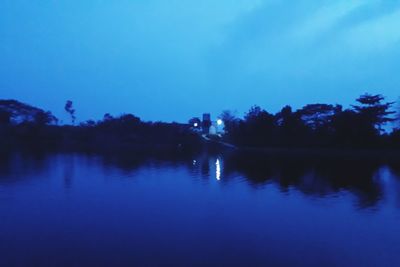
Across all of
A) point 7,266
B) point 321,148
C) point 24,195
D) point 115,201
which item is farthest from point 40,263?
point 321,148

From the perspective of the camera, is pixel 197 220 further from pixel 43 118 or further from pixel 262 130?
pixel 43 118

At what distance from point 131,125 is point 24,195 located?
89.0 ft

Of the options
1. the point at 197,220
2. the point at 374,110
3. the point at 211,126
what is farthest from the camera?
the point at 211,126

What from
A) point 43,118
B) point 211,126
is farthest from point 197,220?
point 211,126

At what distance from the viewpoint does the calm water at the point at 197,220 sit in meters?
5.80

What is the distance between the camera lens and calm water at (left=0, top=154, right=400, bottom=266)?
5801 mm

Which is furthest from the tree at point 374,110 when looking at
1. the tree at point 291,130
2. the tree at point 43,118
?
the tree at point 43,118

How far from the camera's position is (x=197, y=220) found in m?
7.98

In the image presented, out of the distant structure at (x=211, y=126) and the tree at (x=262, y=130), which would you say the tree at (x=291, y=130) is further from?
the distant structure at (x=211, y=126)

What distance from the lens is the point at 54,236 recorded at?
6.70 meters

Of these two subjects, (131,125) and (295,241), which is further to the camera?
(131,125)

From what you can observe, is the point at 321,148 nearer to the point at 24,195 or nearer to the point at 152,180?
the point at 152,180

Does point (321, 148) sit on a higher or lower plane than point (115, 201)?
higher

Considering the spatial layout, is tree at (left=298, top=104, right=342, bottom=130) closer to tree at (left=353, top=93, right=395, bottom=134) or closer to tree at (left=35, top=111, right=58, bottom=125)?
tree at (left=353, top=93, right=395, bottom=134)
